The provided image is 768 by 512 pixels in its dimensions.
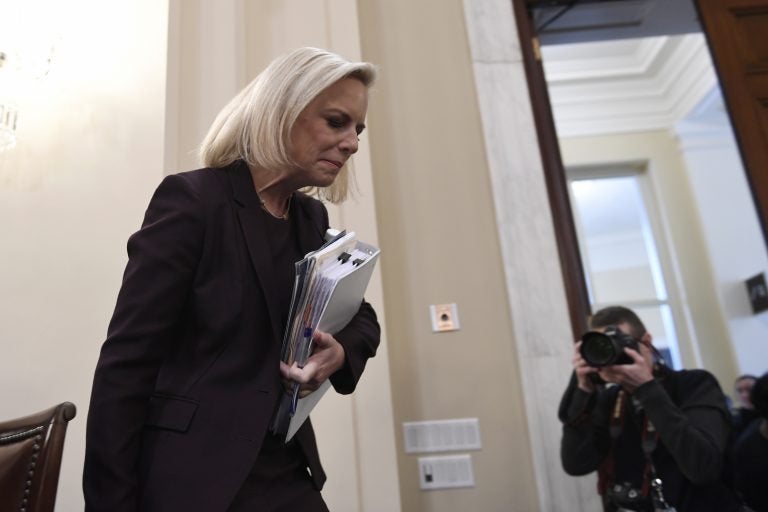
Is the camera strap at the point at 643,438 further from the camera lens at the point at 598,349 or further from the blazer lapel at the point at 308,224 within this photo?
the blazer lapel at the point at 308,224

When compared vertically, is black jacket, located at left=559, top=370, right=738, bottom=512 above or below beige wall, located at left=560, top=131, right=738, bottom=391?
below

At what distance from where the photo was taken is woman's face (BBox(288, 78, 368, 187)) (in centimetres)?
115

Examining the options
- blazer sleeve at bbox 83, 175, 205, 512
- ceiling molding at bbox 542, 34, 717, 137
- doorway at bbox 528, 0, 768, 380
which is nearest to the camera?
blazer sleeve at bbox 83, 175, 205, 512

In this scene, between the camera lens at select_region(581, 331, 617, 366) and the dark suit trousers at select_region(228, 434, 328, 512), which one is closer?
the dark suit trousers at select_region(228, 434, 328, 512)

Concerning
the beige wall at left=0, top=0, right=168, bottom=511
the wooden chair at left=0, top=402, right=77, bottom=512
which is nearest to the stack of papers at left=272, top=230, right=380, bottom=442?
the wooden chair at left=0, top=402, right=77, bottom=512

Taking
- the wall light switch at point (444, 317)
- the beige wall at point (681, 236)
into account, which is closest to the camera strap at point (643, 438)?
the wall light switch at point (444, 317)

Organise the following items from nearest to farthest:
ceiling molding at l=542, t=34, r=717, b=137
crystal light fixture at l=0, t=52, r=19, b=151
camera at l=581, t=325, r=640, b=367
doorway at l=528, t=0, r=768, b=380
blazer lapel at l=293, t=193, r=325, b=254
→ blazer lapel at l=293, t=193, r=325, b=254 < camera at l=581, t=325, r=640, b=367 < crystal light fixture at l=0, t=52, r=19, b=151 < doorway at l=528, t=0, r=768, b=380 < ceiling molding at l=542, t=34, r=717, b=137

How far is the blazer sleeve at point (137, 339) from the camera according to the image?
2.85 ft

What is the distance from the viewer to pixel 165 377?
98cm

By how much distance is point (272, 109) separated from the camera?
1119 mm

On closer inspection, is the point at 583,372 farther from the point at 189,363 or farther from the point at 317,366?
the point at 189,363

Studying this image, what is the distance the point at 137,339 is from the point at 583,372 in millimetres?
1447

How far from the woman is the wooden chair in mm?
260

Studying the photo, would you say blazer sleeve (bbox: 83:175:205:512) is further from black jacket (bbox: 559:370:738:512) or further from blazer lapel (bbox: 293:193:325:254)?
black jacket (bbox: 559:370:738:512)
